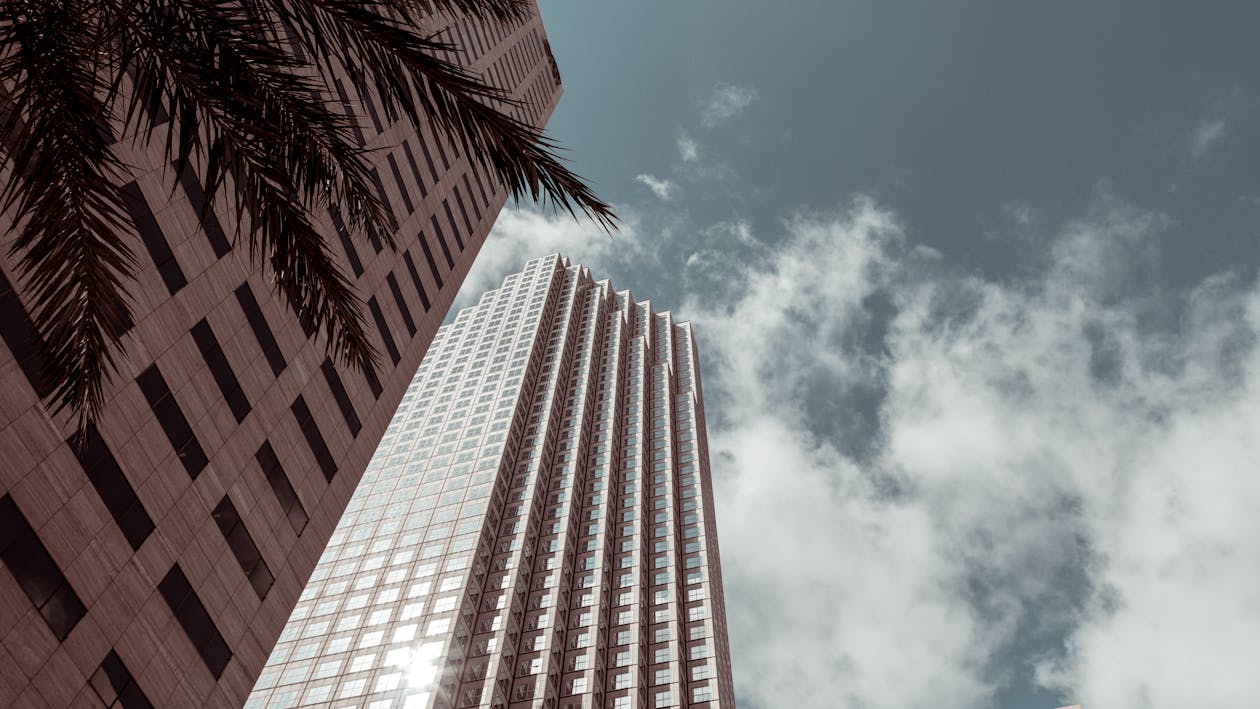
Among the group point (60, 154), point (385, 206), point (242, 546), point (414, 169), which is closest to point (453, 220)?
point (414, 169)

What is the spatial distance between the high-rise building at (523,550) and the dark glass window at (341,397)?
4203 cm

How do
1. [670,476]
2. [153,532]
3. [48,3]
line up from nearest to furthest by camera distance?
[48,3]
[153,532]
[670,476]

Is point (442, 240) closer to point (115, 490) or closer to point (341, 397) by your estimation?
point (341, 397)

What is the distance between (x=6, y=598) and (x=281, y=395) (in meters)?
12.5

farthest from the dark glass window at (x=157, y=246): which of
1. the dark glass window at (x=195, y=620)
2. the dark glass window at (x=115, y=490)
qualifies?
A: the dark glass window at (x=195, y=620)

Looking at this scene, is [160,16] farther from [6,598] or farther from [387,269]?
[387,269]

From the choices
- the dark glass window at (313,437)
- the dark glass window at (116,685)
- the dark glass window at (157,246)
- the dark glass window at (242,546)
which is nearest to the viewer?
the dark glass window at (116,685)

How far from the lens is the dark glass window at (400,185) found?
136ft

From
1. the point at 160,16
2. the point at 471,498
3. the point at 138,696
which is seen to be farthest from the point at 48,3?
the point at 471,498

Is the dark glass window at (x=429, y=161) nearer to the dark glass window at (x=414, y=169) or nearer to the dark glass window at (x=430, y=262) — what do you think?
the dark glass window at (x=414, y=169)

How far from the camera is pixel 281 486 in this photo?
1173 inches

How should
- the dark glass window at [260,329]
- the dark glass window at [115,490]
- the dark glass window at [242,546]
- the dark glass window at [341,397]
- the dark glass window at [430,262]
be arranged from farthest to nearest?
the dark glass window at [430,262]
the dark glass window at [341,397]
the dark glass window at [260,329]
the dark glass window at [242,546]
the dark glass window at [115,490]

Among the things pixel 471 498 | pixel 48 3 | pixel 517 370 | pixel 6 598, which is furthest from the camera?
pixel 517 370

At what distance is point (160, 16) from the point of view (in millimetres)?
6109
